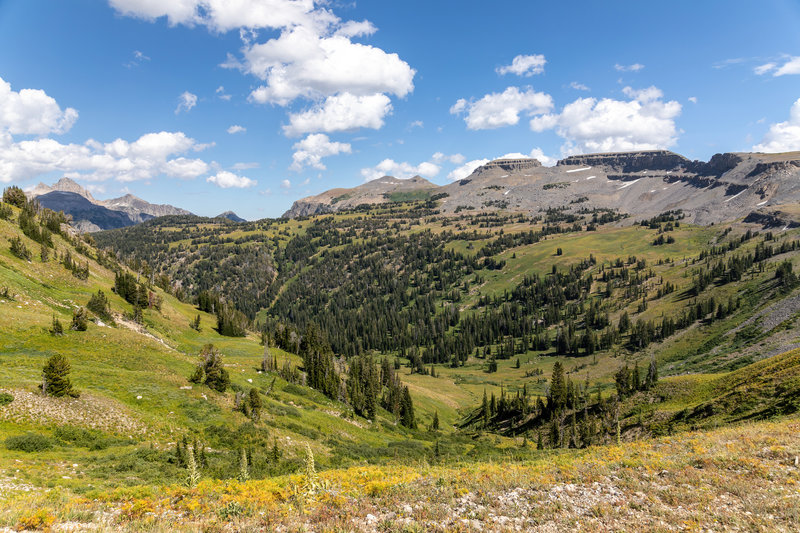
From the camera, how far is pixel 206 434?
36312 mm

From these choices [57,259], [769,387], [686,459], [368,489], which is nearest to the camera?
[368,489]

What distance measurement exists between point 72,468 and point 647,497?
108 feet

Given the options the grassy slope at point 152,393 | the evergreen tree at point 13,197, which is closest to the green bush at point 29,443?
the grassy slope at point 152,393

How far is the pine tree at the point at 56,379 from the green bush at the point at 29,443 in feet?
19.6

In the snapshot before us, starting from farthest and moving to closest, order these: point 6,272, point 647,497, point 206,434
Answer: point 6,272
point 206,434
point 647,497

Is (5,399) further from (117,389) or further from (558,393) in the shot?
(558,393)

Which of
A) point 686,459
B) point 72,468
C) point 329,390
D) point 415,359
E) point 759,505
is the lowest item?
point 415,359

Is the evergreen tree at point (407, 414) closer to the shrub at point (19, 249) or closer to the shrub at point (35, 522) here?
the shrub at point (35, 522)

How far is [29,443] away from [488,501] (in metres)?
31.2

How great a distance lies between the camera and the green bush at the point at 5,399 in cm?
2841

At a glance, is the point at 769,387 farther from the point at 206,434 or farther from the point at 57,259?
the point at 57,259

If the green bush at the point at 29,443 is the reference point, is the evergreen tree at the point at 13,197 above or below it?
above

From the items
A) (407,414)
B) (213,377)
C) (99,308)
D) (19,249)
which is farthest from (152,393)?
(407,414)

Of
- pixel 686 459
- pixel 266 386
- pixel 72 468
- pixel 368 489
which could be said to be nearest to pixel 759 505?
pixel 686 459
